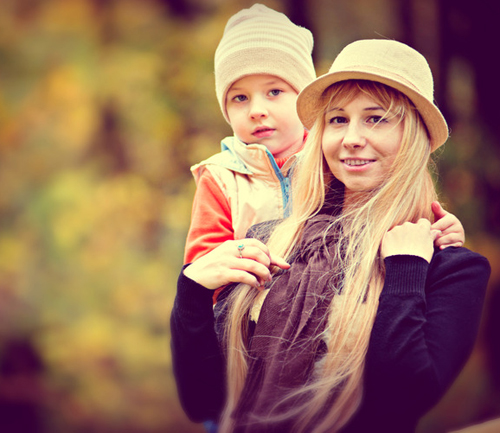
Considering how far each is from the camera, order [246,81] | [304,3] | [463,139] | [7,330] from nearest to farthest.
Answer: [246,81]
[7,330]
[304,3]
[463,139]

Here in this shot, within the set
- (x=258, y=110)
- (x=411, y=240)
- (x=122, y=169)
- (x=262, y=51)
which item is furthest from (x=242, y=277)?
(x=122, y=169)

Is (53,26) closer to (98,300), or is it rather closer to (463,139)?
(98,300)

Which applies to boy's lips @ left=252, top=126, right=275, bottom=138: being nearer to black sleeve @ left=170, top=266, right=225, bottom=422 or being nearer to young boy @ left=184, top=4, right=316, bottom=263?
young boy @ left=184, top=4, right=316, bottom=263

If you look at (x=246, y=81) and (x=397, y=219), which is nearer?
(x=397, y=219)

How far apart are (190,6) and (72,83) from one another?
475mm

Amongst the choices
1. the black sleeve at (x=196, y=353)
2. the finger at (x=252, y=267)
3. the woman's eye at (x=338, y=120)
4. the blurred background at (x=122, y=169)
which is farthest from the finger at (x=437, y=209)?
the blurred background at (x=122, y=169)

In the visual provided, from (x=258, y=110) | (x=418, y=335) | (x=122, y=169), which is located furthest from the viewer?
(x=122, y=169)

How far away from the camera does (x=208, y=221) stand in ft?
4.44

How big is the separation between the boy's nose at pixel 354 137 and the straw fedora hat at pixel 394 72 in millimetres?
97

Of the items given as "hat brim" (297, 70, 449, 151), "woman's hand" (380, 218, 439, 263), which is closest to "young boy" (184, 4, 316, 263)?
"hat brim" (297, 70, 449, 151)

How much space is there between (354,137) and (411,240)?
0.74ft

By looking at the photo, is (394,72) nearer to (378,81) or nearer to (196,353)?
(378,81)

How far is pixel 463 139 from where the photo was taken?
2.27 meters

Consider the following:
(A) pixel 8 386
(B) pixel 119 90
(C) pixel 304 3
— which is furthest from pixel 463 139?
(A) pixel 8 386
